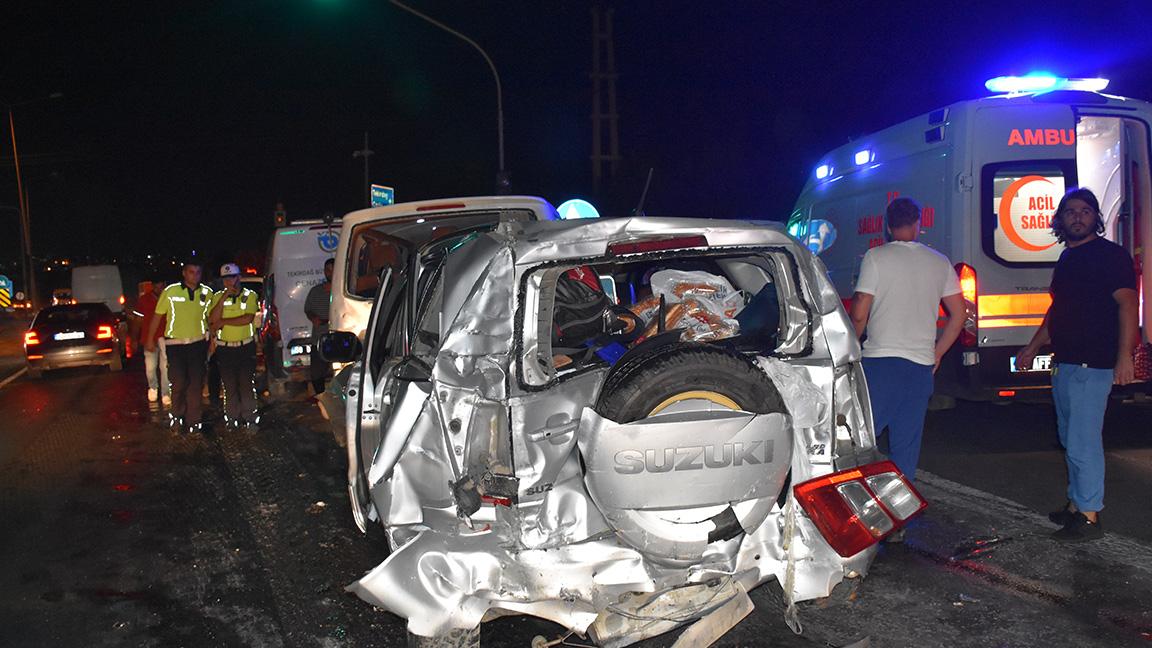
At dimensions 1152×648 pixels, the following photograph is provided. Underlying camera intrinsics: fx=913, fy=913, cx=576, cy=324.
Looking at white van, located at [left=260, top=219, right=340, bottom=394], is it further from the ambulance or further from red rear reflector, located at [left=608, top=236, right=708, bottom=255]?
red rear reflector, located at [left=608, top=236, right=708, bottom=255]

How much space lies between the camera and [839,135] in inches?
1013

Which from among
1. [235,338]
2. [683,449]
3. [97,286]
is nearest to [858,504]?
[683,449]

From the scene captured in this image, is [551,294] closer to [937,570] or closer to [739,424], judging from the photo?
[739,424]

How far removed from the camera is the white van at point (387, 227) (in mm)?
7422

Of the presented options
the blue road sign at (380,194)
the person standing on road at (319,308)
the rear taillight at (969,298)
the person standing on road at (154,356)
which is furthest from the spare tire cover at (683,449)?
the blue road sign at (380,194)

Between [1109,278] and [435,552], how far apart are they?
13.0ft

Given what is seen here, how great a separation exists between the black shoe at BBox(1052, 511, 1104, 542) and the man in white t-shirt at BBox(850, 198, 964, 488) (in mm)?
863

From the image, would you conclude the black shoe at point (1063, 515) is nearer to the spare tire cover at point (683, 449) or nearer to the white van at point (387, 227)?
the spare tire cover at point (683, 449)

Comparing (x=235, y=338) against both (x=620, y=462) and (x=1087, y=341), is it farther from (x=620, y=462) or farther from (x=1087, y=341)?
Answer: (x=1087, y=341)

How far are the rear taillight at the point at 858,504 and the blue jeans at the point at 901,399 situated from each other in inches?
76.9

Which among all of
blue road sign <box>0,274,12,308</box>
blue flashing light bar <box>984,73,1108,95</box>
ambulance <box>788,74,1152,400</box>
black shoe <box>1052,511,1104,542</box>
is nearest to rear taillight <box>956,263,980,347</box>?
ambulance <box>788,74,1152,400</box>

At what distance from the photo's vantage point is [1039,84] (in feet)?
23.9

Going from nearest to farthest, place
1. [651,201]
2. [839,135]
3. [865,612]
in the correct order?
1. [865,612]
2. [839,135]
3. [651,201]

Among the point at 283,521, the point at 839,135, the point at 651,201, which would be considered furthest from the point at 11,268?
the point at 283,521
